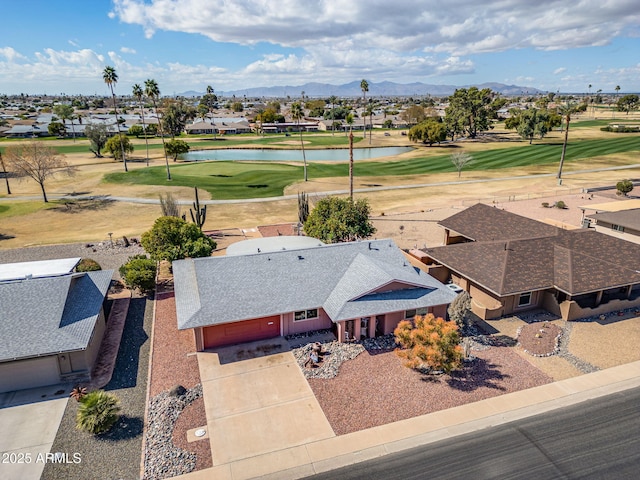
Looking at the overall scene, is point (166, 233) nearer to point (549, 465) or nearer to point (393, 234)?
point (393, 234)

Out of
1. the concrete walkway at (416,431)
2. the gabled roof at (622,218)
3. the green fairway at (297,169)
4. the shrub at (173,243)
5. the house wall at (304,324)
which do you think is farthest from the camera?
the green fairway at (297,169)

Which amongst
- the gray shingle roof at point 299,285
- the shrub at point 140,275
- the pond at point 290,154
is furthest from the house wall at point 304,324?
the pond at point 290,154

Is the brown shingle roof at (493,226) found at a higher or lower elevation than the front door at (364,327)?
higher

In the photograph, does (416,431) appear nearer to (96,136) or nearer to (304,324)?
(304,324)

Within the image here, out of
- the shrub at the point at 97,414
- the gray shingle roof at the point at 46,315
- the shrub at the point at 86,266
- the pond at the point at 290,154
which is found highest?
the pond at the point at 290,154

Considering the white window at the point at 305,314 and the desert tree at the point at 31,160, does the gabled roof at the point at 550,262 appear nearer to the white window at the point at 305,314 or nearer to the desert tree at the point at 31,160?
the white window at the point at 305,314

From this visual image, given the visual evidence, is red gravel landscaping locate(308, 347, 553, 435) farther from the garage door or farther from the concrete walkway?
the garage door

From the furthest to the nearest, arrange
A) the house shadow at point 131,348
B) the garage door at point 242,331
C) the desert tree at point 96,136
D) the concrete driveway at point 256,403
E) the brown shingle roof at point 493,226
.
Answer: the desert tree at point 96,136, the brown shingle roof at point 493,226, the garage door at point 242,331, the house shadow at point 131,348, the concrete driveway at point 256,403
